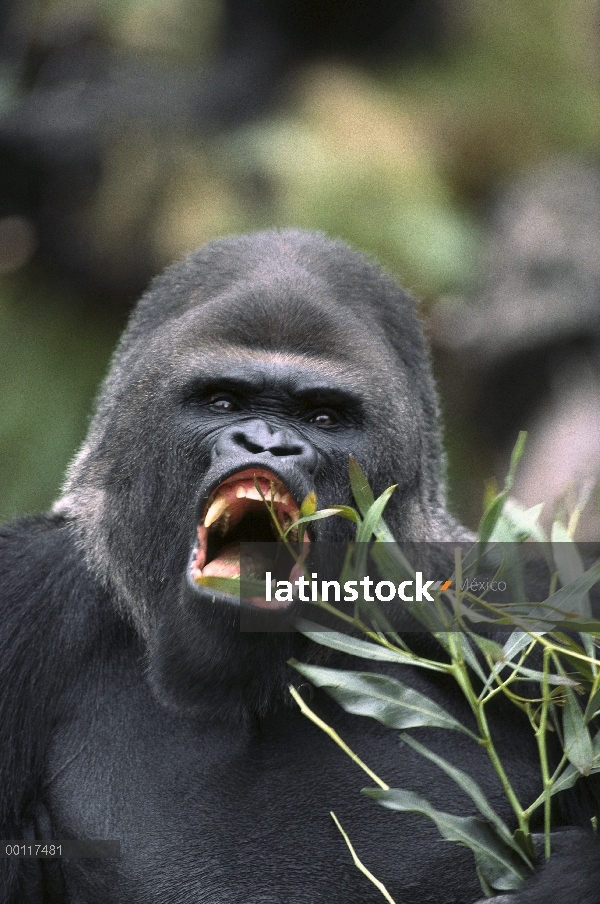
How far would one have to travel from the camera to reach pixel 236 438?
9.68 ft

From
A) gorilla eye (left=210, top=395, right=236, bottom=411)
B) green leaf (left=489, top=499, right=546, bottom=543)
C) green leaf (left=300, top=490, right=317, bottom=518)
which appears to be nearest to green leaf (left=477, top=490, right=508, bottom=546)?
green leaf (left=489, top=499, right=546, bottom=543)

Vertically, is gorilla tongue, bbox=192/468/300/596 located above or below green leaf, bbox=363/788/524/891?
above

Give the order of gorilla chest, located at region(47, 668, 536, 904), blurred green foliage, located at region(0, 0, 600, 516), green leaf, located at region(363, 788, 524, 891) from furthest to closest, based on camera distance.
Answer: blurred green foliage, located at region(0, 0, 600, 516) → gorilla chest, located at region(47, 668, 536, 904) → green leaf, located at region(363, 788, 524, 891)

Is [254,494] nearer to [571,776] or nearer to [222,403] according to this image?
[222,403]

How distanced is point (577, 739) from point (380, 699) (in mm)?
440

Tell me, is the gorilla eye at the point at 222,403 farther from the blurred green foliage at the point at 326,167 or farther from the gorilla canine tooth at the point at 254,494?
the blurred green foliage at the point at 326,167

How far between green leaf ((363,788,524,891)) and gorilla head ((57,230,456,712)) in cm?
56

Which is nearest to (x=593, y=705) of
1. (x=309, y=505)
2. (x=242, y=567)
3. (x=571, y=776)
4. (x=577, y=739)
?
(x=577, y=739)

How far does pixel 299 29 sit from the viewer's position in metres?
9.02

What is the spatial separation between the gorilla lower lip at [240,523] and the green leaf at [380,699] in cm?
26

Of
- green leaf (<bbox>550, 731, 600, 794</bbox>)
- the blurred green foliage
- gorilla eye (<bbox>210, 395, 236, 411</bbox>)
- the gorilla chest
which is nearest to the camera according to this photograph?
green leaf (<bbox>550, 731, 600, 794</bbox>)

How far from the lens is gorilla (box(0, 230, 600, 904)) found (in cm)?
300

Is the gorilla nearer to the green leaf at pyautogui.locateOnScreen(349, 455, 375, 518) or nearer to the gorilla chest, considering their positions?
the gorilla chest

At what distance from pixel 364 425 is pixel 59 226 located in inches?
221
